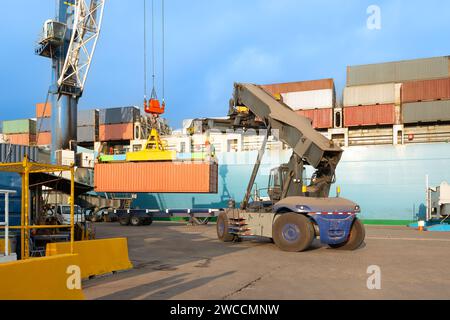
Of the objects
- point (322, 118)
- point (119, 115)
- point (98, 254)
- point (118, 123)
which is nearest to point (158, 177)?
point (98, 254)

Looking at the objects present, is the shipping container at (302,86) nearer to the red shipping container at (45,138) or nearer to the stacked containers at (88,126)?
the stacked containers at (88,126)

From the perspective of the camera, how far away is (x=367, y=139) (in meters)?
49.2

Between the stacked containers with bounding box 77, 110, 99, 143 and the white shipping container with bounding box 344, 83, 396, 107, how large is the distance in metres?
34.4

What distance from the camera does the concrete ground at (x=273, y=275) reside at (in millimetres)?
7621

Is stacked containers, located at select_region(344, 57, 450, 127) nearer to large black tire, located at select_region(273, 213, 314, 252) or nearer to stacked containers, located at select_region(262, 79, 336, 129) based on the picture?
stacked containers, located at select_region(262, 79, 336, 129)

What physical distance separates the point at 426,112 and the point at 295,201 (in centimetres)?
3673

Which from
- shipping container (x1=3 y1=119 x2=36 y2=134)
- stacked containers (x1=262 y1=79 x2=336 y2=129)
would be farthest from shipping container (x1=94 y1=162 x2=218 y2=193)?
shipping container (x1=3 y1=119 x2=36 y2=134)

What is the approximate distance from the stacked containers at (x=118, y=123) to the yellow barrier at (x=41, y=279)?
49757 mm

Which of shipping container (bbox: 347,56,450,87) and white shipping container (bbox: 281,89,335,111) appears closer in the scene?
shipping container (bbox: 347,56,450,87)

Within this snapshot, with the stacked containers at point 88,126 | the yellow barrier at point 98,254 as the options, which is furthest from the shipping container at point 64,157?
the yellow barrier at point 98,254

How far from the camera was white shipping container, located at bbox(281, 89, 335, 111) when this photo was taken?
4766 cm

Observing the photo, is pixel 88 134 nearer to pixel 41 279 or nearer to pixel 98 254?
pixel 98 254
